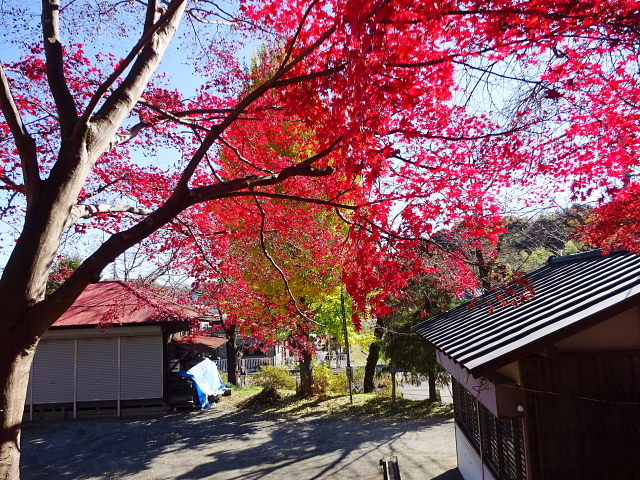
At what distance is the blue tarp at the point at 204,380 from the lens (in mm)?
16094

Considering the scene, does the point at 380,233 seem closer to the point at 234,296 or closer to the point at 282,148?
the point at 234,296

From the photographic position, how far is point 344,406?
51.9ft

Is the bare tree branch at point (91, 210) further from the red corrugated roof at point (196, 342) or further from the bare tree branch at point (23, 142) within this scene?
the red corrugated roof at point (196, 342)

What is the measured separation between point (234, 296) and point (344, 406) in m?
8.19

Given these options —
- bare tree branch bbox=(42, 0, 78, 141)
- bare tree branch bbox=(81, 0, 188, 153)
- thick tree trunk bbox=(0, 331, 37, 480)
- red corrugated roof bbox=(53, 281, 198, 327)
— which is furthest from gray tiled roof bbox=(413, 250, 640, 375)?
red corrugated roof bbox=(53, 281, 198, 327)

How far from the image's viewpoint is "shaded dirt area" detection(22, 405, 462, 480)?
947 centimetres

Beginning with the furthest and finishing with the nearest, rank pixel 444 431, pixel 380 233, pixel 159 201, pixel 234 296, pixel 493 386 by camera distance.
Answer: pixel 444 431 < pixel 234 296 < pixel 159 201 < pixel 380 233 < pixel 493 386

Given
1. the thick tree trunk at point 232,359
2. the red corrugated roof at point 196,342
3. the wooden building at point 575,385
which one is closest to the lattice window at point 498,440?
the wooden building at point 575,385

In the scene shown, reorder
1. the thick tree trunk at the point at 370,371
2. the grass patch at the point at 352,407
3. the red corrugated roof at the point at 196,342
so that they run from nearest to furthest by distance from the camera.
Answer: the grass patch at the point at 352,407 → the red corrugated roof at the point at 196,342 → the thick tree trunk at the point at 370,371

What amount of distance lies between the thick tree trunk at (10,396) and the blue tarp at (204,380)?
12660mm

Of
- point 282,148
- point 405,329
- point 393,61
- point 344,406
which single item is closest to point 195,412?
point 344,406

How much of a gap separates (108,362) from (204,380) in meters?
3.48

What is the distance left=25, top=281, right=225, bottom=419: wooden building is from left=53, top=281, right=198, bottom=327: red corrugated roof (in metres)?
0.03

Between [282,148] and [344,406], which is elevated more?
[282,148]
